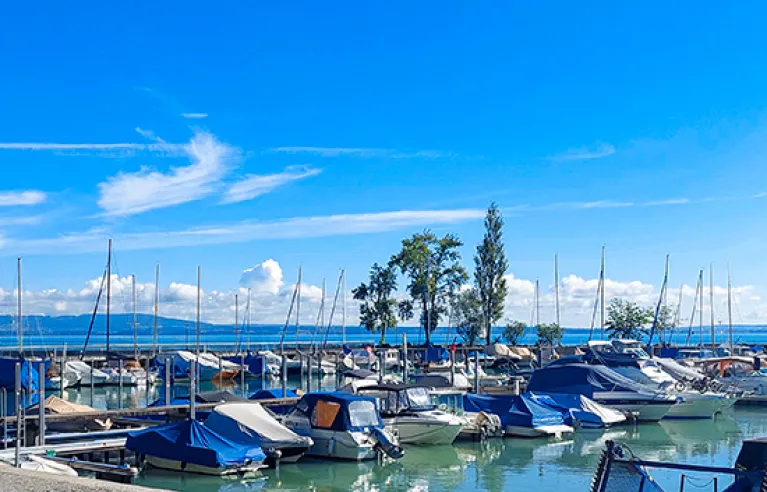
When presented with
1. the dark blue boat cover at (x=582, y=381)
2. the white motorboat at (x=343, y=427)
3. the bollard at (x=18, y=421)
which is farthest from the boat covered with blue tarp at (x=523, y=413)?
the bollard at (x=18, y=421)

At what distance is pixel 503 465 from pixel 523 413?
15.6 ft

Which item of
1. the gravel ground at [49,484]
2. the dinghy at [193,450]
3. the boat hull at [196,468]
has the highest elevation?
the gravel ground at [49,484]

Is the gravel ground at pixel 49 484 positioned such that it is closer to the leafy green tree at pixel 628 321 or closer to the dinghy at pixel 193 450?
the dinghy at pixel 193 450

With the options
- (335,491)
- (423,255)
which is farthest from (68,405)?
(423,255)

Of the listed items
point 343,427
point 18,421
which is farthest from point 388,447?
point 18,421

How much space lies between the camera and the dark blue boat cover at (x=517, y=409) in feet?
115

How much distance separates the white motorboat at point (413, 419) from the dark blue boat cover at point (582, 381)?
10588mm

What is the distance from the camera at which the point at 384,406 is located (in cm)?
3331

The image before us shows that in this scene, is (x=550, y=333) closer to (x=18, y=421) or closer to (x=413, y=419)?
(x=413, y=419)

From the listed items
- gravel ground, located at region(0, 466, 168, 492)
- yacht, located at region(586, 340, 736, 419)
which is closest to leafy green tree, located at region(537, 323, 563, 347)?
yacht, located at region(586, 340, 736, 419)

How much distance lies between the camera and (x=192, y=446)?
84.9 feet

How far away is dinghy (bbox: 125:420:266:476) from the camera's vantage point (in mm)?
25812

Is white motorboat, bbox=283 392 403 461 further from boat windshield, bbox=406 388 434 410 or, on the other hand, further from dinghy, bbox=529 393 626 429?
dinghy, bbox=529 393 626 429

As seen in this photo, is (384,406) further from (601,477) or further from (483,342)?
(483,342)
